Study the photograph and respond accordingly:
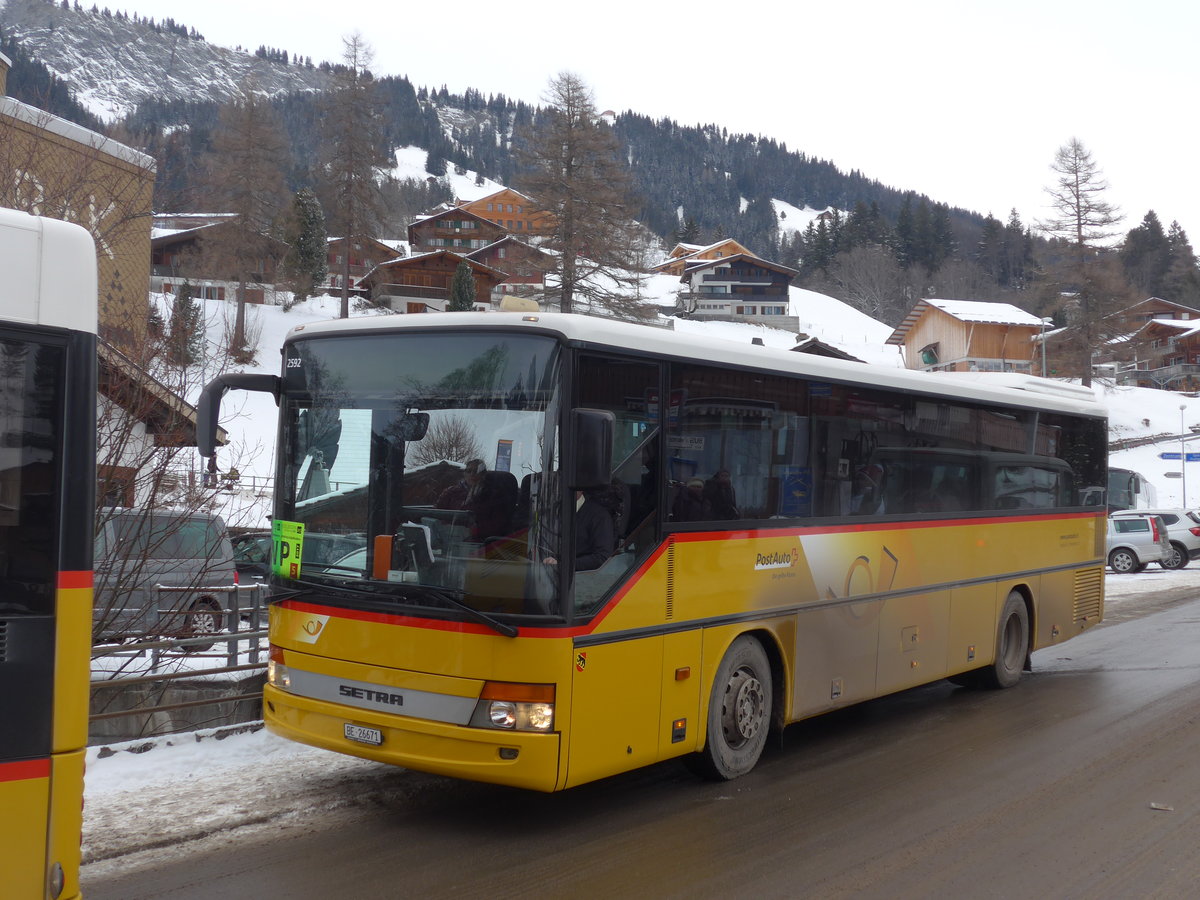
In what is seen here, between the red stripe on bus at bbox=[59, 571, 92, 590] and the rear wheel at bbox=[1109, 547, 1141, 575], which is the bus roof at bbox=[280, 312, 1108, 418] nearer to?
the red stripe on bus at bbox=[59, 571, 92, 590]

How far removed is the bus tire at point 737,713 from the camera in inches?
285

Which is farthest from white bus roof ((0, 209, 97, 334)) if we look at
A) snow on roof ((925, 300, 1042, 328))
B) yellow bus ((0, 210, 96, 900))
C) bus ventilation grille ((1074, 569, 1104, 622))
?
snow on roof ((925, 300, 1042, 328))

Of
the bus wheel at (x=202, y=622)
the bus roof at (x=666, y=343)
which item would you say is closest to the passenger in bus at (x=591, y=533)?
the bus roof at (x=666, y=343)

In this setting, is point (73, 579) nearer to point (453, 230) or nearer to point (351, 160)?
point (351, 160)

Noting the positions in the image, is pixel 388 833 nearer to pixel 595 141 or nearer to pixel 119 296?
pixel 119 296

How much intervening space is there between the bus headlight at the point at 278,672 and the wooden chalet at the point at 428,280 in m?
69.2

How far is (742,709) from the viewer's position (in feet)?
24.5

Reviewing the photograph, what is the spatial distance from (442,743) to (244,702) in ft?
14.2

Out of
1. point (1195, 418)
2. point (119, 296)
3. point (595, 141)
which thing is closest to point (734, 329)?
point (1195, 418)

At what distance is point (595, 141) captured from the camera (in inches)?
1750

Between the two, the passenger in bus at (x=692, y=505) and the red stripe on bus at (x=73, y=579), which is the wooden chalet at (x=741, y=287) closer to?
the passenger in bus at (x=692, y=505)

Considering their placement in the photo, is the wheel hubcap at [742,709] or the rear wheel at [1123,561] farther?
the rear wheel at [1123,561]

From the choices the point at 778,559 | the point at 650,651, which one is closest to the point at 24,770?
the point at 650,651

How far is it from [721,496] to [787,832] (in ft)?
6.96
